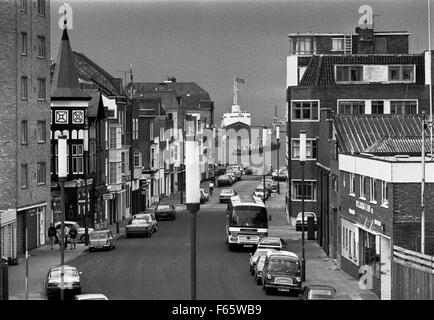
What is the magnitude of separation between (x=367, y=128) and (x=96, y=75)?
2594 centimetres

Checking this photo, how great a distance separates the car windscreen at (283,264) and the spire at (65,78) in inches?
807

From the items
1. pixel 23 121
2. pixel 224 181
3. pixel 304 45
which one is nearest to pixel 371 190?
pixel 23 121

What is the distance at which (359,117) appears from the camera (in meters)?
33.4

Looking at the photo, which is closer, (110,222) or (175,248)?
(175,248)

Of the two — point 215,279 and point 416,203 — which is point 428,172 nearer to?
point 416,203

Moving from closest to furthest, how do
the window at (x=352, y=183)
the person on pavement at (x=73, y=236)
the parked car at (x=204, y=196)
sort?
the window at (x=352, y=183)
the person on pavement at (x=73, y=236)
the parked car at (x=204, y=196)

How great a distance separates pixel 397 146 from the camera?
29.0 meters

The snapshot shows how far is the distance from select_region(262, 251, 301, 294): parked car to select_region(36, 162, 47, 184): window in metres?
15.6

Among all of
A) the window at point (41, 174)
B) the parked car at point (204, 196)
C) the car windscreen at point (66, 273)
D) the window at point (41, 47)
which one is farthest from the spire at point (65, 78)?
the car windscreen at point (66, 273)

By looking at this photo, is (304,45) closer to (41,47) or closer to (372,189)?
(41,47)

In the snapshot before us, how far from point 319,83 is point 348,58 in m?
2.01

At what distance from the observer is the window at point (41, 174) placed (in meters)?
38.0

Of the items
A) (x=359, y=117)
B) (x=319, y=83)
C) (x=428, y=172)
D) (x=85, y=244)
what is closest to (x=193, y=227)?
(x=428, y=172)

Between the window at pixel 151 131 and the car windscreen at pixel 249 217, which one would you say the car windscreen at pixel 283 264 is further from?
the window at pixel 151 131
